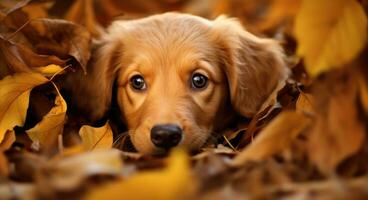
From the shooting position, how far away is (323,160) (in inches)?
70.6

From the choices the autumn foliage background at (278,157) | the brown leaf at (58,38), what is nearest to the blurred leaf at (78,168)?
the autumn foliage background at (278,157)

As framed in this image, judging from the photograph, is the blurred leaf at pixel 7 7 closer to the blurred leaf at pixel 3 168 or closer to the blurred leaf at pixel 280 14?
the blurred leaf at pixel 3 168

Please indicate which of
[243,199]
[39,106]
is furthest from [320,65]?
[39,106]

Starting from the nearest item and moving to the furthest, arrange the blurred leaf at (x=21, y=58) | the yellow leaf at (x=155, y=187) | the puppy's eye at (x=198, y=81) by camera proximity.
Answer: the yellow leaf at (x=155, y=187), the blurred leaf at (x=21, y=58), the puppy's eye at (x=198, y=81)

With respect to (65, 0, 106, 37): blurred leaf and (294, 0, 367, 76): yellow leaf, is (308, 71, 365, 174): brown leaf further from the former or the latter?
(65, 0, 106, 37): blurred leaf

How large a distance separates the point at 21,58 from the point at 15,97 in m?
0.22

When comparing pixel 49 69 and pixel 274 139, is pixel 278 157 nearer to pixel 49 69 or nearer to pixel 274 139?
pixel 274 139

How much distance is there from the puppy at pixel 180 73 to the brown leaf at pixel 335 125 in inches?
42.4

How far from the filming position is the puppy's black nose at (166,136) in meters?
2.62

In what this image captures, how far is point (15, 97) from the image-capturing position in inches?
103

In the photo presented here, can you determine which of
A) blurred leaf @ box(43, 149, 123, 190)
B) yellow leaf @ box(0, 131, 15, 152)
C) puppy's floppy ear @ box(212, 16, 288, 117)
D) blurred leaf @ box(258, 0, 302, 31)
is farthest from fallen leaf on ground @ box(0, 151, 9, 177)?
blurred leaf @ box(258, 0, 302, 31)

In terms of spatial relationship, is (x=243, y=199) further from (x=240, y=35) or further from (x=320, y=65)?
(x=240, y=35)

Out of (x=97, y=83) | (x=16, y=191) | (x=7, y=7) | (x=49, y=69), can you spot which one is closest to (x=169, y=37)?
(x=97, y=83)

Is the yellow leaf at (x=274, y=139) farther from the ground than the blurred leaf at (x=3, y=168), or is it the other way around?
the yellow leaf at (x=274, y=139)
